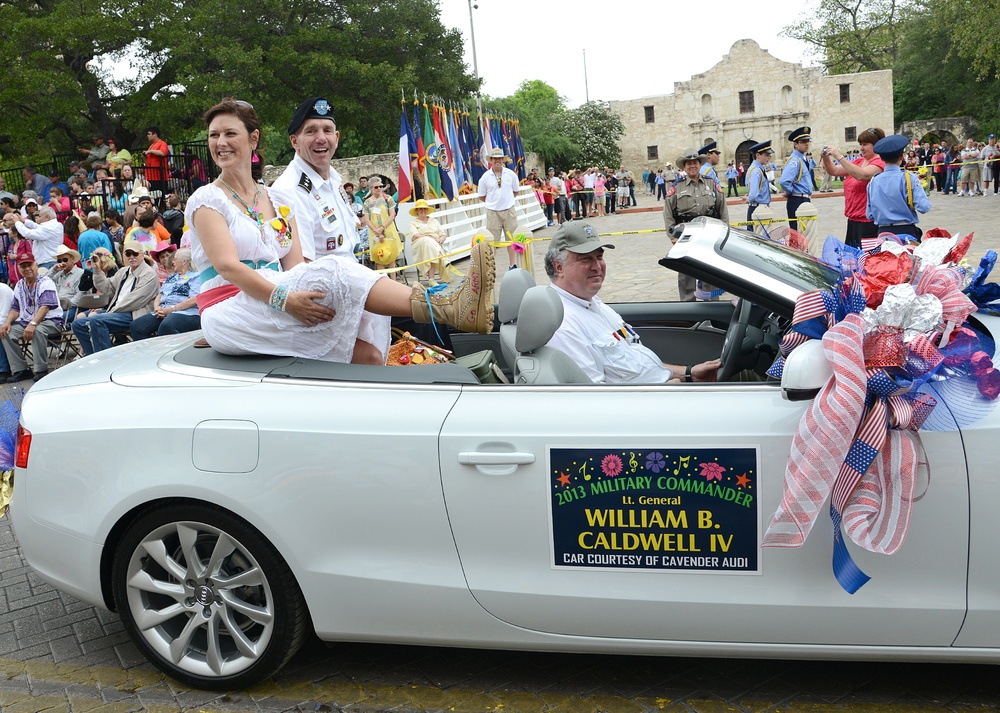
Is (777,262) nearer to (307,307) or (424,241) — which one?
(307,307)

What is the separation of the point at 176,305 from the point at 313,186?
425 cm

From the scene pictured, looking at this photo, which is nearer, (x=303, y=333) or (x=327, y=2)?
(x=303, y=333)

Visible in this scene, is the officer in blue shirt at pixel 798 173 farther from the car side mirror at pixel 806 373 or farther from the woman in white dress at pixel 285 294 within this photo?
the car side mirror at pixel 806 373

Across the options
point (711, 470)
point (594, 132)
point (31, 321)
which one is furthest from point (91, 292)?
point (594, 132)

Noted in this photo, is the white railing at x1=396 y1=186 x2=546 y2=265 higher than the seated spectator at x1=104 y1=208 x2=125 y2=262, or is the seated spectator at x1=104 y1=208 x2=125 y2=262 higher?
the seated spectator at x1=104 y1=208 x2=125 y2=262

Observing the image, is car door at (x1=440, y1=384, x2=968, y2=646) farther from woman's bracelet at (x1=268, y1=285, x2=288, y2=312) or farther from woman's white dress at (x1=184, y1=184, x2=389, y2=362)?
woman's bracelet at (x1=268, y1=285, x2=288, y2=312)

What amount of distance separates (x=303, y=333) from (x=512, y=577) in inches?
46.4

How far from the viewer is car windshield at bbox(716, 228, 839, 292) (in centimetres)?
305

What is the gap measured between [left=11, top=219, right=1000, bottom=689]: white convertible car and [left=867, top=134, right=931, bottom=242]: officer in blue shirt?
6009mm

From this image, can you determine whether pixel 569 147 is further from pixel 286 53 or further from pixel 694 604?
pixel 694 604

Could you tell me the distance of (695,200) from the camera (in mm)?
10641

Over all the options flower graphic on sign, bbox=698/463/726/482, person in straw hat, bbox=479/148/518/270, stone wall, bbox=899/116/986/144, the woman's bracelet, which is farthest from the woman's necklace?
stone wall, bbox=899/116/986/144

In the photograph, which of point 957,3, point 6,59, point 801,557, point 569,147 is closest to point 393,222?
point 801,557

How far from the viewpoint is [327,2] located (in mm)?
36250
